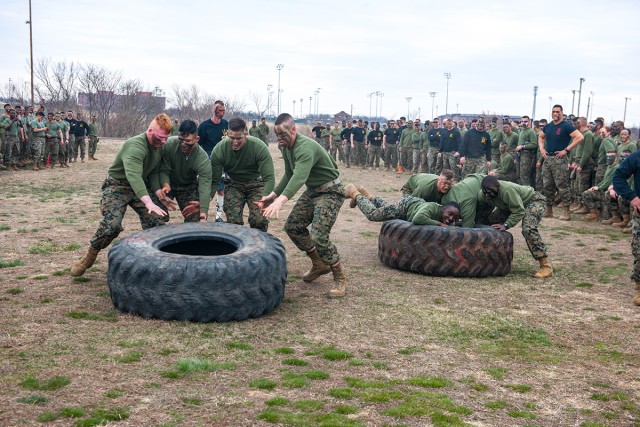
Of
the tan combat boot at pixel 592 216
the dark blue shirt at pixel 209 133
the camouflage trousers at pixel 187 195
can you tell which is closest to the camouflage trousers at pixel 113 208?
the camouflage trousers at pixel 187 195

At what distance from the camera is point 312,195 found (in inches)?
304

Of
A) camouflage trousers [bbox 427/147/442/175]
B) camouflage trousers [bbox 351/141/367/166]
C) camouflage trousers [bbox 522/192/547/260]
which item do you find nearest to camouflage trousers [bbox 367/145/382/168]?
camouflage trousers [bbox 351/141/367/166]

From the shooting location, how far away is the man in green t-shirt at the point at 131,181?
23.7 feet

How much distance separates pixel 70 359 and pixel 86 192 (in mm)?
12619

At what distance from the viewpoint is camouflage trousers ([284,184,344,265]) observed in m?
7.46

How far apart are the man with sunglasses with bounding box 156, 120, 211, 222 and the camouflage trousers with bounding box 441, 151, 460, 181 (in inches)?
568

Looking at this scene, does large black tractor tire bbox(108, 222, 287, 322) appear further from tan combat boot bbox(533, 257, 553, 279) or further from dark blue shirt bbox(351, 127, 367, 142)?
dark blue shirt bbox(351, 127, 367, 142)

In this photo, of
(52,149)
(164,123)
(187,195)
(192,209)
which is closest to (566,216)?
(187,195)

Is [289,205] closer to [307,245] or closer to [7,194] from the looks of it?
[7,194]

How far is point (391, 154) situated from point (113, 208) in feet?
75.6

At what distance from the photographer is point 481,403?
4.64 metres

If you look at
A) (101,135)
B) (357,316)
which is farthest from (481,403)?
(101,135)

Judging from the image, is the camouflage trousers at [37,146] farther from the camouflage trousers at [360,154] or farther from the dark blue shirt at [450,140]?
the camouflage trousers at [360,154]

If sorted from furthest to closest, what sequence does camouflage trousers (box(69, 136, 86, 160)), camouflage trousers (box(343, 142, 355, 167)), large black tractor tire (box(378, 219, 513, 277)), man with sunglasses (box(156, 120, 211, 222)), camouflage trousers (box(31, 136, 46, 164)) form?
camouflage trousers (box(343, 142, 355, 167)), camouflage trousers (box(69, 136, 86, 160)), camouflage trousers (box(31, 136, 46, 164)), large black tractor tire (box(378, 219, 513, 277)), man with sunglasses (box(156, 120, 211, 222))
